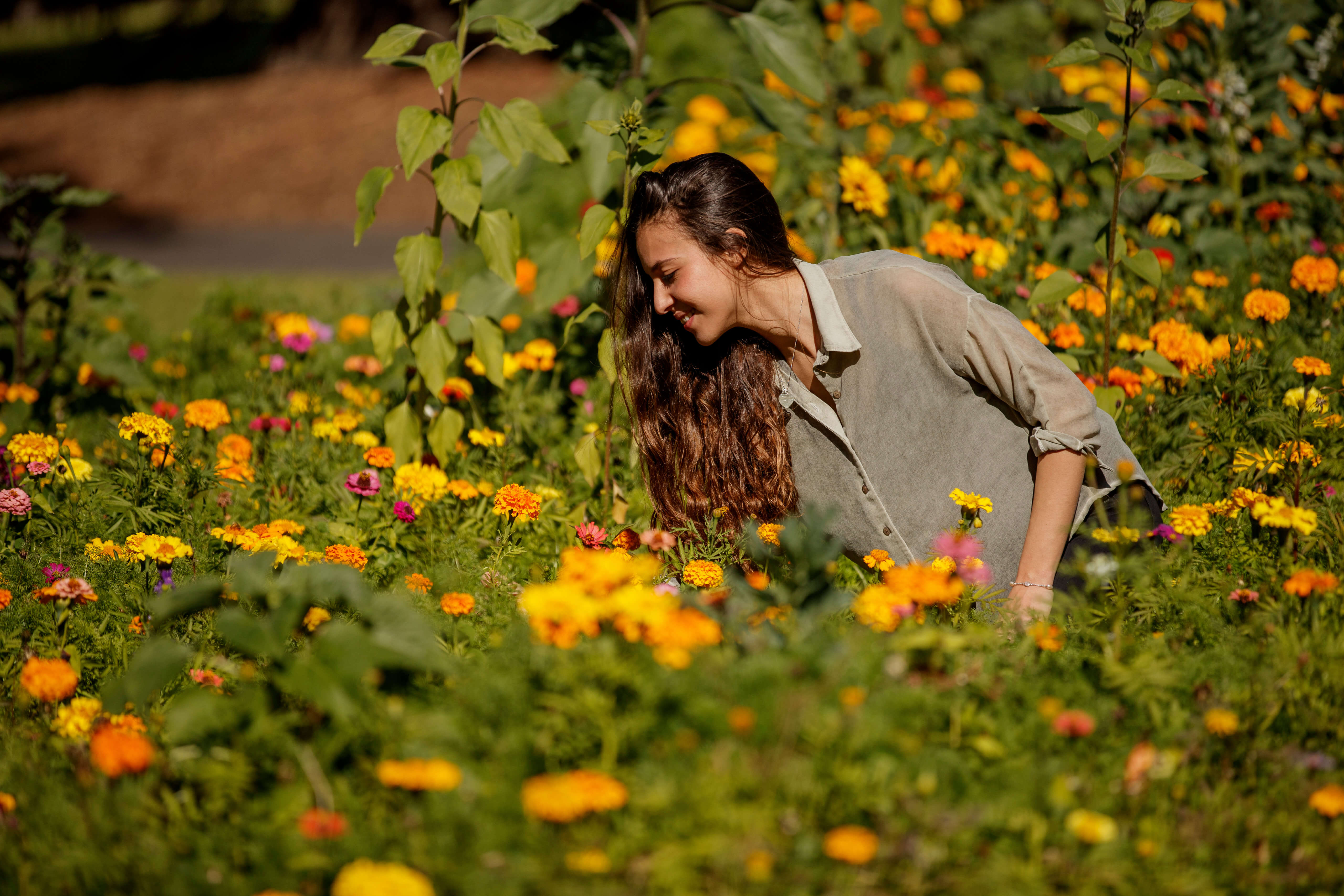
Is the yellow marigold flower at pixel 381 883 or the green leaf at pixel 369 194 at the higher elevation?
the green leaf at pixel 369 194

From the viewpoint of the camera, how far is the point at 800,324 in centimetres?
253

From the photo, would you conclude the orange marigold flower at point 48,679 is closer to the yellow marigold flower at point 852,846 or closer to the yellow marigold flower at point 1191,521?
the yellow marigold flower at point 852,846

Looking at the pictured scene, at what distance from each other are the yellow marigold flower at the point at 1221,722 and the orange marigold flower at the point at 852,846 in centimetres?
63

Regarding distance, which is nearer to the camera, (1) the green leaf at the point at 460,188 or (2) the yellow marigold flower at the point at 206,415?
(1) the green leaf at the point at 460,188

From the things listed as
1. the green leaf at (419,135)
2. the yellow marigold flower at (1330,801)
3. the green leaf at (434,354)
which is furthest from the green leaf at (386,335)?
the yellow marigold flower at (1330,801)

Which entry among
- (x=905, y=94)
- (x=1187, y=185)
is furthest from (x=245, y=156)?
(x=1187, y=185)

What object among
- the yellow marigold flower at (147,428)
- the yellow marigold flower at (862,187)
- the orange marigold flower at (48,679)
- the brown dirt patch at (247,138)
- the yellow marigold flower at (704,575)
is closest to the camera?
the orange marigold flower at (48,679)

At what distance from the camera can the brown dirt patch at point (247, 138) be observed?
977cm

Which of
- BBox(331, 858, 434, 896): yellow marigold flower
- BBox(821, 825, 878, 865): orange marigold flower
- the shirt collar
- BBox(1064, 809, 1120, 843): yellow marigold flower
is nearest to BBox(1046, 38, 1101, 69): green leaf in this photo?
the shirt collar

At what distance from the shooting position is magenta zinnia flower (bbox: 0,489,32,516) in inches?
93.7

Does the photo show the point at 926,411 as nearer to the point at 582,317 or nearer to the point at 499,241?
the point at 582,317

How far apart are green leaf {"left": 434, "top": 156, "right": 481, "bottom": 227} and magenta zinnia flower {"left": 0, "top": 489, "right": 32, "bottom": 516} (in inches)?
49.7

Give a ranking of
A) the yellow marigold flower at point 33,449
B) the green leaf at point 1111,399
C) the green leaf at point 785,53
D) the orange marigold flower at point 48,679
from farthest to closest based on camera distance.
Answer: the green leaf at point 785,53 → the green leaf at point 1111,399 → the yellow marigold flower at point 33,449 → the orange marigold flower at point 48,679

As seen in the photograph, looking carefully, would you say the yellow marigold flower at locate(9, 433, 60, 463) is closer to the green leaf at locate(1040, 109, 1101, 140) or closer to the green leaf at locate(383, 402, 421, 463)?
the green leaf at locate(383, 402, 421, 463)
